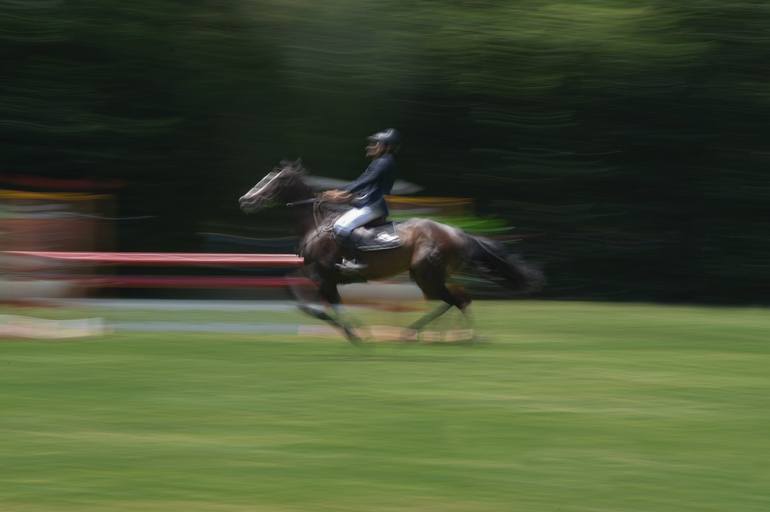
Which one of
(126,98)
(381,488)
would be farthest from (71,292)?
(381,488)

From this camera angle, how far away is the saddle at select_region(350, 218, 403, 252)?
13.9 meters

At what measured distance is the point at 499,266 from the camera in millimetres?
14516

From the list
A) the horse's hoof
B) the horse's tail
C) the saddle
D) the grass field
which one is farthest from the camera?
the horse's tail

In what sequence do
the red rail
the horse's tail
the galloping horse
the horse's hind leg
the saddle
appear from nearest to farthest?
1. the saddle
2. the galloping horse
3. the horse's hind leg
4. the horse's tail
5. the red rail

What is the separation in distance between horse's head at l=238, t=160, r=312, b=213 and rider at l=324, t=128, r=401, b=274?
350mm

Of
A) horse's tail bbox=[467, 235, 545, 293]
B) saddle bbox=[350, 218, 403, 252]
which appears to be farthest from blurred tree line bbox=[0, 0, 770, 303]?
Result: saddle bbox=[350, 218, 403, 252]

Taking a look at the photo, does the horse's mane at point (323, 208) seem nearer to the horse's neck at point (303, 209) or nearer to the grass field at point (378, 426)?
the horse's neck at point (303, 209)

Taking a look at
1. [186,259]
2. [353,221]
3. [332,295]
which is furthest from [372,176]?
[186,259]

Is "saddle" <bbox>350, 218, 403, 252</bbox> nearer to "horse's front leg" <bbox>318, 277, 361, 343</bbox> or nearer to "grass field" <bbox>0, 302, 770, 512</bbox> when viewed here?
"horse's front leg" <bbox>318, 277, 361, 343</bbox>

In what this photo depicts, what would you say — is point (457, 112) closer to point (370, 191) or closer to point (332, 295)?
point (332, 295)

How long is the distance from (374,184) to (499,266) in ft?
5.82

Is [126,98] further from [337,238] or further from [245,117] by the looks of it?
[337,238]

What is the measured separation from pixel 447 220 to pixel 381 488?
469 inches

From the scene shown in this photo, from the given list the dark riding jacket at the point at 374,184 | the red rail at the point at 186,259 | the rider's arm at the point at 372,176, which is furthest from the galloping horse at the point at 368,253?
the red rail at the point at 186,259
